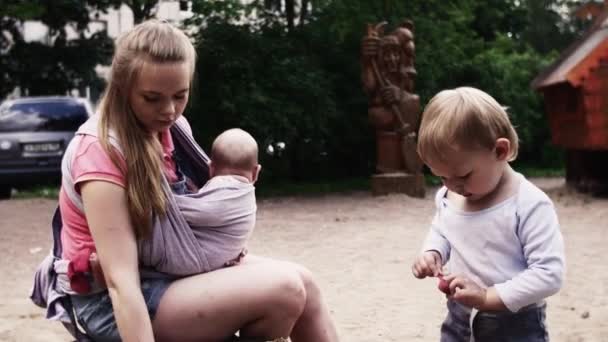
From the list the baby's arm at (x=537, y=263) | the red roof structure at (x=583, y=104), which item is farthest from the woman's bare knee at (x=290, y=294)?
the red roof structure at (x=583, y=104)

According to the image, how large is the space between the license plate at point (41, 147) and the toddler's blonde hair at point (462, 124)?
12.1 m

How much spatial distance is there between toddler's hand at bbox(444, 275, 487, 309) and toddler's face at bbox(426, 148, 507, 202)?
0.82ft

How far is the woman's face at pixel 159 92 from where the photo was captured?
2.62m

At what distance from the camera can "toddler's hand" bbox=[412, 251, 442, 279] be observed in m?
2.52

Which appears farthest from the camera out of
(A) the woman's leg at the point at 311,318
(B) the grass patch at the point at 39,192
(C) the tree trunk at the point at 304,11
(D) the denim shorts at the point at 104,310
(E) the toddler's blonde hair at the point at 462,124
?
(C) the tree trunk at the point at 304,11

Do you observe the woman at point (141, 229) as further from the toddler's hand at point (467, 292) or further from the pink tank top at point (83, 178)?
the toddler's hand at point (467, 292)

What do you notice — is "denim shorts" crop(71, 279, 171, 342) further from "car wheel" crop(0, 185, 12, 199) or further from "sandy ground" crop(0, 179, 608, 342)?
"car wheel" crop(0, 185, 12, 199)

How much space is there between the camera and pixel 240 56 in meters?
13.1

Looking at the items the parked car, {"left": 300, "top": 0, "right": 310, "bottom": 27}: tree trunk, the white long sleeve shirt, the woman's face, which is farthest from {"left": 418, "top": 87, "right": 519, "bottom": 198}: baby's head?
{"left": 300, "top": 0, "right": 310, "bottom": 27}: tree trunk

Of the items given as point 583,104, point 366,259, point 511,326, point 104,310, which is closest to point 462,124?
point 511,326

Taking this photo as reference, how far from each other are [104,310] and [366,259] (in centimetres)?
462

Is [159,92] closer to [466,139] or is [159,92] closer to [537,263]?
[466,139]

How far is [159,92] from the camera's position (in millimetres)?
2639

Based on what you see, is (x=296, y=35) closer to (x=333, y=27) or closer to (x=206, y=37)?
(x=333, y=27)
